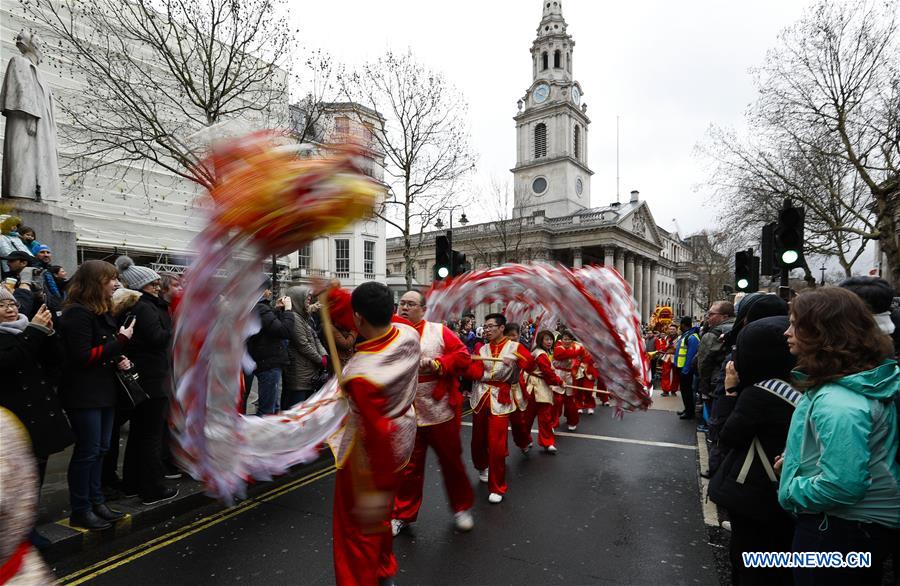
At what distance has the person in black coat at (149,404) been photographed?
448 centimetres

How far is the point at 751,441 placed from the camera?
2.55 meters

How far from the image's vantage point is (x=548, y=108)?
6272cm

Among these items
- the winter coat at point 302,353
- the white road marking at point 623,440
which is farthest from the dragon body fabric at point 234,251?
the white road marking at point 623,440

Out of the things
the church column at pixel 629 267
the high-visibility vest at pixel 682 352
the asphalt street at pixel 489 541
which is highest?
the church column at pixel 629 267

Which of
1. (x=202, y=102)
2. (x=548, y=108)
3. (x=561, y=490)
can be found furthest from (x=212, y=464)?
(x=548, y=108)

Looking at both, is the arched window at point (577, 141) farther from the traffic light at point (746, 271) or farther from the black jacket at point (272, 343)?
the black jacket at point (272, 343)

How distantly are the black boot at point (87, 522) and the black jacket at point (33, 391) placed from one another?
68 cm

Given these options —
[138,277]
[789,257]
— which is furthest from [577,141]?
[138,277]

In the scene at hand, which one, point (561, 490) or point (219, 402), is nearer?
point (219, 402)

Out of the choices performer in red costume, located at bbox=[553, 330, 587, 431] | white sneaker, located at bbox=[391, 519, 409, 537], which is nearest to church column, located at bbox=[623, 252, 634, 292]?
performer in red costume, located at bbox=[553, 330, 587, 431]

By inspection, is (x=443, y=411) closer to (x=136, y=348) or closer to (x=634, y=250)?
(x=136, y=348)

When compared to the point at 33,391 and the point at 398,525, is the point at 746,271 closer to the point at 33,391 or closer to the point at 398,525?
the point at 398,525

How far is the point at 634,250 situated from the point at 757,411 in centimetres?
5931

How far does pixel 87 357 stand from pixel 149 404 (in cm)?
99
